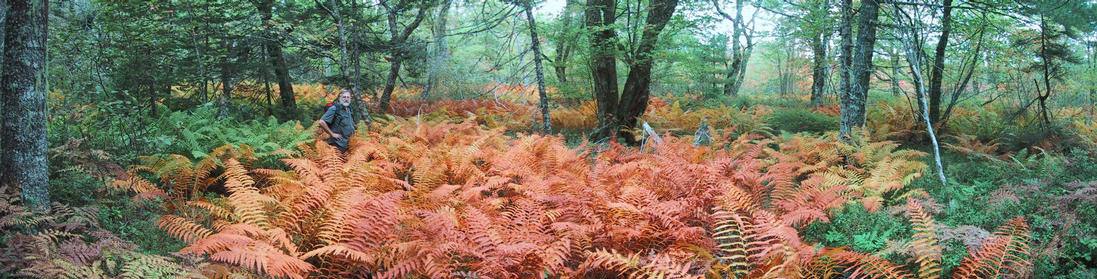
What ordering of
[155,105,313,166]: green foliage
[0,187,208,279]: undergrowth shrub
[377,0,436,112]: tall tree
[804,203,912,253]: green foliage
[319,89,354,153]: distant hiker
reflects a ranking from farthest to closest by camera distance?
[377,0,436,112]: tall tree → [319,89,354,153]: distant hiker → [155,105,313,166]: green foliage → [804,203,912,253]: green foliage → [0,187,208,279]: undergrowth shrub

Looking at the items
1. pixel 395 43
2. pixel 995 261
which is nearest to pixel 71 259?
pixel 995 261

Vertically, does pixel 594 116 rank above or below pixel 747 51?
below

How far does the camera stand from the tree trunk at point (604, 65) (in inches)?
344

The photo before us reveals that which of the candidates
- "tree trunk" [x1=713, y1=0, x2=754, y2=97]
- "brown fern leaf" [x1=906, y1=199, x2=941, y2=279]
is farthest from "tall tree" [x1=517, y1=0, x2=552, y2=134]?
"tree trunk" [x1=713, y1=0, x2=754, y2=97]

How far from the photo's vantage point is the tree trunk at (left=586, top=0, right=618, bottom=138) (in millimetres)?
8739

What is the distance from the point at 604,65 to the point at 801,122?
409cm

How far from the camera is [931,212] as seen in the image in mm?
4445

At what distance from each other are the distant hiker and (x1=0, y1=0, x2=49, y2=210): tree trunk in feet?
10.6

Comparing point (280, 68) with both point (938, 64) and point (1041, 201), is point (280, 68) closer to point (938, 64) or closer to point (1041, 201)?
point (1041, 201)

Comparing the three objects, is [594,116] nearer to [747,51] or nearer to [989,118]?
[989,118]

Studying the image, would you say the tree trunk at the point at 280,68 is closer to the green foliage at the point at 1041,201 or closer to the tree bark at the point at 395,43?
the tree bark at the point at 395,43

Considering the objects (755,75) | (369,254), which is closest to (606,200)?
(369,254)

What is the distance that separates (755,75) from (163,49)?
142ft

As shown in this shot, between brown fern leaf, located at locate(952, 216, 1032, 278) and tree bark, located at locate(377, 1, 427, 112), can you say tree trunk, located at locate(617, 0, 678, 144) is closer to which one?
tree bark, located at locate(377, 1, 427, 112)
